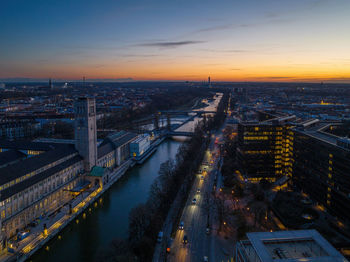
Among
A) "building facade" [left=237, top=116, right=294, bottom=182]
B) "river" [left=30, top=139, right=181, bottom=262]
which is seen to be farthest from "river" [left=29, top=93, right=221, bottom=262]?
"building facade" [left=237, top=116, right=294, bottom=182]

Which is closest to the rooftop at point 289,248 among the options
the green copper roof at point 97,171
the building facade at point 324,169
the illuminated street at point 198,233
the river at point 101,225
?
the illuminated street at point 198,233

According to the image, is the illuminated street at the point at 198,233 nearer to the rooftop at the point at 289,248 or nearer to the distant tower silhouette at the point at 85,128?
the rooftop at the point at 289,248

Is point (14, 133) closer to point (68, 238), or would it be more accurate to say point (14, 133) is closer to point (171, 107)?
point (68, 238)

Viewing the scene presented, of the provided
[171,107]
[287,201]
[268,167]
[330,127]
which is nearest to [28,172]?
[287,201]

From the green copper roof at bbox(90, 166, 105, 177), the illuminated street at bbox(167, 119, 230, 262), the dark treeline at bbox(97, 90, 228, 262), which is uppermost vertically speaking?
the green copper roof at bbox(90, 166, 105, 177)

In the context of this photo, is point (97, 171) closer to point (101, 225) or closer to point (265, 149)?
point (101, 225)

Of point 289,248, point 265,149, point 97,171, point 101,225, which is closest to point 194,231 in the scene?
point 101,225

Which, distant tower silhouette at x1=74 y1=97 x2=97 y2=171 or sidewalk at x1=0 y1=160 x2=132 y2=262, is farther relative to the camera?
distant tower silhouette at x1=74 y1=97 x2=97 y2=171

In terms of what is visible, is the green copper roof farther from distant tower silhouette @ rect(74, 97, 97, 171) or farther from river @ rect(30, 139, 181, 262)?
river @ rect(30, 139, 181, 262)
